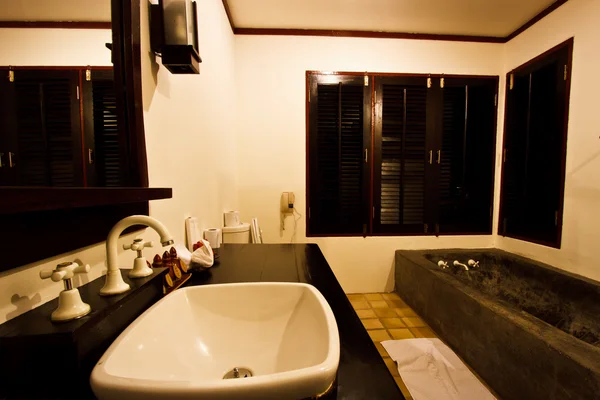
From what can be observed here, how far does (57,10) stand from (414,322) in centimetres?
258

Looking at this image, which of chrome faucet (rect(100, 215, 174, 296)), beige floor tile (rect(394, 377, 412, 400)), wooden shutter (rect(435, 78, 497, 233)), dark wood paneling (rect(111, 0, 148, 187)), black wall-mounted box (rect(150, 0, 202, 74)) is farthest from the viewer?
wooden shutter (rect(435, 78, 497, 233))

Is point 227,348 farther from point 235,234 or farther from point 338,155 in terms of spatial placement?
point 338,155

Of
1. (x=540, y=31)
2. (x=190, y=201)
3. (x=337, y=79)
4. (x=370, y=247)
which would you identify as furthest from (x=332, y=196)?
(x=540, y=31)

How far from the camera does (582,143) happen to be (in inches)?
74.2

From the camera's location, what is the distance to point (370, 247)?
2566 millimetres

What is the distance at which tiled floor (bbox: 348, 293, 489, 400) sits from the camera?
6.12ft

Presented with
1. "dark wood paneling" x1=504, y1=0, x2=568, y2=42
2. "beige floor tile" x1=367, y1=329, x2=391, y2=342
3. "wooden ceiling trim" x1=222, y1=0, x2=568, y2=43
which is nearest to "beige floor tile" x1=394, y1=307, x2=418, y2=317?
"beige floor tile" x1=367, y1=329, x2=391, y2=342

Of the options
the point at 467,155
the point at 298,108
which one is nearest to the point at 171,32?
the point at 298,108

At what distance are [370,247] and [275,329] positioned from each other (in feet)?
6.59

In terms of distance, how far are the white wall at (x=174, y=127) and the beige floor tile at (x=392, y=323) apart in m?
1.61

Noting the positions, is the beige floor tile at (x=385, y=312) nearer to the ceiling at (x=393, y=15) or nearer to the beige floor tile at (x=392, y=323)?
the beige floor tile at (x=392, y=323)

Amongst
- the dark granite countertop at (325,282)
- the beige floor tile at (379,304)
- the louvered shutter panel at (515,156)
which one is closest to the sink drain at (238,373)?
the dark granite countertop at (325,282)

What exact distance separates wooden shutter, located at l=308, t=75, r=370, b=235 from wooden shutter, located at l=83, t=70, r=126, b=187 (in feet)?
6.20

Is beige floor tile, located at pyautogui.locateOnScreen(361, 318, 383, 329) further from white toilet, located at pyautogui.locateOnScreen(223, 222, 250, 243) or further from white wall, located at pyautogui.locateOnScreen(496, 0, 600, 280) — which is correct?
white wall, located at pyautogui.locateOnScreen(496, 0, 600, 280)
